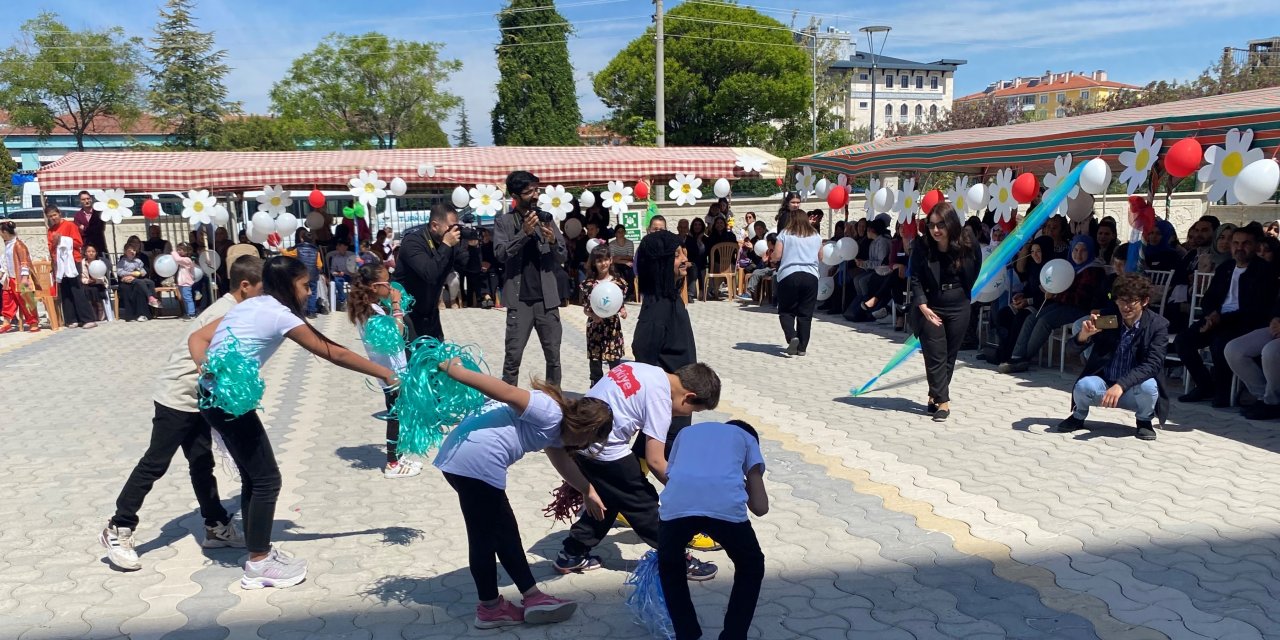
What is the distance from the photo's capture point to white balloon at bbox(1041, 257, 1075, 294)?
854 centimetres

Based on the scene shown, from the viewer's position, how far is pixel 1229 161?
6.70m

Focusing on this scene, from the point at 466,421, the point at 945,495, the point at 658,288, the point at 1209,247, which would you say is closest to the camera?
the point at 466,421

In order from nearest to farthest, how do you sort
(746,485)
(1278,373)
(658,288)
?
(746,485), (658,288), (1278,373)

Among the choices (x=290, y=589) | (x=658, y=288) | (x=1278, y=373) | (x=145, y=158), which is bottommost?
(x=290, y=589)

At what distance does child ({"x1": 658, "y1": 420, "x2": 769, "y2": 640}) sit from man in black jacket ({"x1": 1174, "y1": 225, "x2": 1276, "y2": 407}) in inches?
234

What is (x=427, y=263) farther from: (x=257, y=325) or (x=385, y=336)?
(x=257, y=325)

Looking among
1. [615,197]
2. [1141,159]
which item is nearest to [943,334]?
[1141,159]

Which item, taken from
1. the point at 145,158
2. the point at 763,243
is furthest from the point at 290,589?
the point at 145,158

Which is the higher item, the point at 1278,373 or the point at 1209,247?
the point at 1209,247

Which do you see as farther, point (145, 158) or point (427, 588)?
point (145, 158)

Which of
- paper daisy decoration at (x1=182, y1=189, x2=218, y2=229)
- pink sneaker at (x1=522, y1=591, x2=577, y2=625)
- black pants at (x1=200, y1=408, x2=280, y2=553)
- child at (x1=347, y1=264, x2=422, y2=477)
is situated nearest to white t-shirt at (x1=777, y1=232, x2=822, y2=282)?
child at (x1=347, y1=264, x2=422, y2=477)

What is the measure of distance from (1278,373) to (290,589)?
7.04 metres

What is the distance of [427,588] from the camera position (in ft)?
13.7

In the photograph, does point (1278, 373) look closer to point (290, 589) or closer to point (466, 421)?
point (466, 421)
